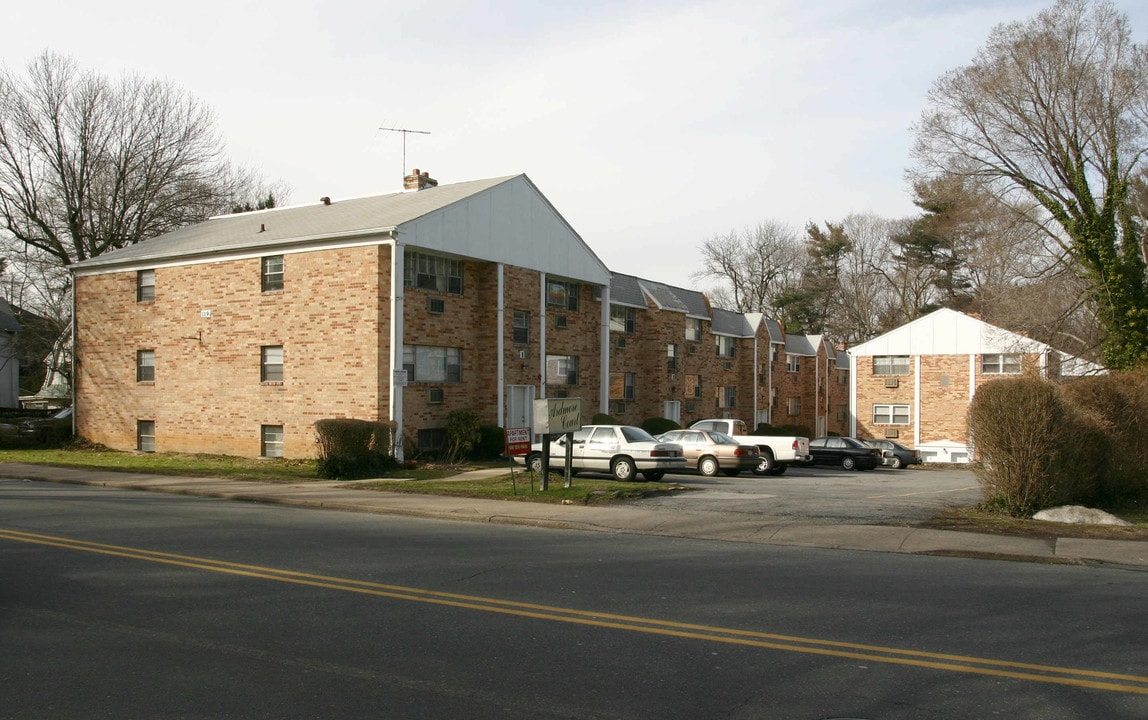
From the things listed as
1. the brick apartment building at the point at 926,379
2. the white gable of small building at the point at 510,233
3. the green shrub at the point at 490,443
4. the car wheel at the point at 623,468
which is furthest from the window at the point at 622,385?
the brick apartment building at the point at 926,379

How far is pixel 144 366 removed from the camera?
31.8 meters

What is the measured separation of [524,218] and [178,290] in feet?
38.0

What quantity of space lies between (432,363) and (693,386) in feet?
67.5

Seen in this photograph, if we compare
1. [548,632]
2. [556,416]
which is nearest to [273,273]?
[556,416]

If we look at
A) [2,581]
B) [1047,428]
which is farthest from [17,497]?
[1047,428]

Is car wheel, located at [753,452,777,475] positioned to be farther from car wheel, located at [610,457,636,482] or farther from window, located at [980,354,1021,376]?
window, located at [980,354,1021,376]

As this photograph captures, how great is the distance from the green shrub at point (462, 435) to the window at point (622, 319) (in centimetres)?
1229

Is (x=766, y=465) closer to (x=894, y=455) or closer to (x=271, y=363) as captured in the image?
(x=894, y=455)

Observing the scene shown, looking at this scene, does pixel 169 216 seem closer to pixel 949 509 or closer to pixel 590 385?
pixel 590 385

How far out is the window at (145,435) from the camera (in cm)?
3145

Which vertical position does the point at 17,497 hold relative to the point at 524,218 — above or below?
below

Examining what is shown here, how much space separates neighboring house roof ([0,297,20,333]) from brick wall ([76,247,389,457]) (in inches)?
784

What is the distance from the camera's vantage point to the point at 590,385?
35875 mm

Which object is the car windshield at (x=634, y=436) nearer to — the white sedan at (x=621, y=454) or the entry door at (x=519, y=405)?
the white sedan at (x=621, y=454)
